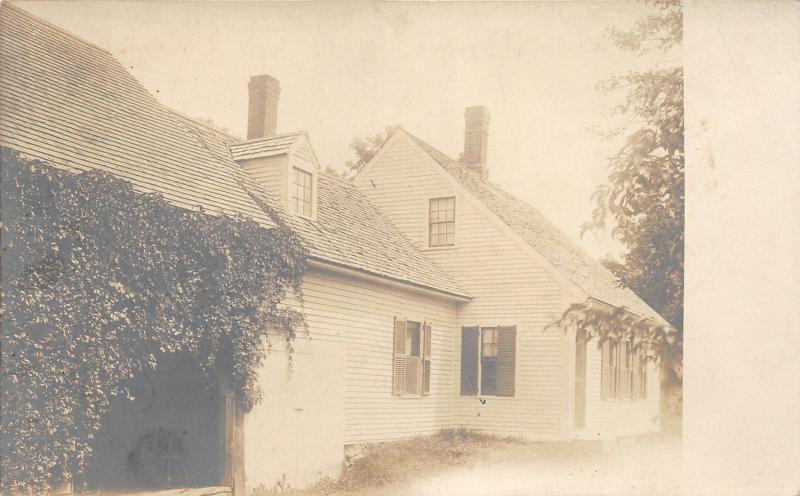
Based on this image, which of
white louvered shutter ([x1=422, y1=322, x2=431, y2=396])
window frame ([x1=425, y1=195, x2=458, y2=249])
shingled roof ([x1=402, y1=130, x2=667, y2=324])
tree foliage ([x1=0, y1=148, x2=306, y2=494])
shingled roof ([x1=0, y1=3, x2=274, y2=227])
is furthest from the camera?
window frame ([x1=425, y1=195, x2=458, y2=249])

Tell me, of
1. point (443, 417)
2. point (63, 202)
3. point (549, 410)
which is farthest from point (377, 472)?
point (63, 202)

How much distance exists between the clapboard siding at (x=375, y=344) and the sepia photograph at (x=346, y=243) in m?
0.05

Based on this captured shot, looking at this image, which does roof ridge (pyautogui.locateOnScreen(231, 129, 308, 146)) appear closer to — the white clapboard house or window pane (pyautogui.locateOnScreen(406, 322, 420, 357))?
the white clapboard house

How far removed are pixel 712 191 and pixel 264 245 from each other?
5.06 meters

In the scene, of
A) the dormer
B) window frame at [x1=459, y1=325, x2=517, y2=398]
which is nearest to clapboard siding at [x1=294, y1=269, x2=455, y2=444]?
window frame at [x1=459, y1=325, x2=517, y2=398]

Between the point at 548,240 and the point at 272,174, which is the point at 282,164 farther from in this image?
the point at 548,240

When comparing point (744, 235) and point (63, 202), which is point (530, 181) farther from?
point (63, 202)

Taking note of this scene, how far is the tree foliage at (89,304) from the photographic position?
21.6ft

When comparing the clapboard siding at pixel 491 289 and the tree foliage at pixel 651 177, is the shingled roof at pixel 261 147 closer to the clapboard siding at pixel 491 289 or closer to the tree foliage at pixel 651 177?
the clapboard siding at pixel 491 289

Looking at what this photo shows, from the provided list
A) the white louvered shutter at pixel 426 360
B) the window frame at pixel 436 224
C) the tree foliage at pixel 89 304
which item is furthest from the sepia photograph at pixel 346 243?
the window frame at pixel 436 224

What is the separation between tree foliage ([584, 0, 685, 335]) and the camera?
8.57m

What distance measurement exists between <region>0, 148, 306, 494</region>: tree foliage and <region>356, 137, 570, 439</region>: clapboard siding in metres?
2.96

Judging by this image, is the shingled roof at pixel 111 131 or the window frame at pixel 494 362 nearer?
the shingled roof at pixel 111 131

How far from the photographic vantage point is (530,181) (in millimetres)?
9070
